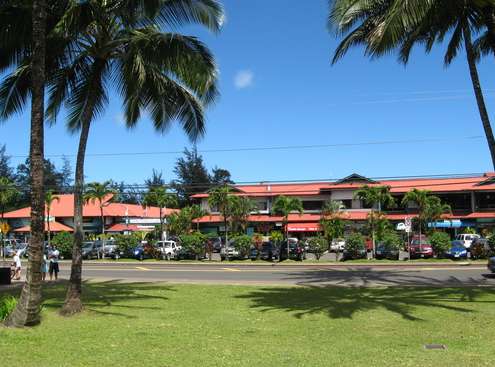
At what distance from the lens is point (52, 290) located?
19562mm

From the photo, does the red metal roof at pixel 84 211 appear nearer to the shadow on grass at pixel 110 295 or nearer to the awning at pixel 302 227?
the awning at pixel 302 227

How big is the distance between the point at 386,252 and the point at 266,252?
822cm

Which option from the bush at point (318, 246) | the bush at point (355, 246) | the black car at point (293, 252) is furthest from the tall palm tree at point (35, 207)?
the bush at point (318, 246)

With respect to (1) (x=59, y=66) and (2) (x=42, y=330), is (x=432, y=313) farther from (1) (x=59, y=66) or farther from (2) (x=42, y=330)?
(1) (x=59, y=66)

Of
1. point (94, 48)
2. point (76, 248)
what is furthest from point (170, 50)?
point (76, 248)

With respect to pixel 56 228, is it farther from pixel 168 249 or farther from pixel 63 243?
pixel 168 249

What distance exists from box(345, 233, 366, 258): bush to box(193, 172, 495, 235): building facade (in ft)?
43.5

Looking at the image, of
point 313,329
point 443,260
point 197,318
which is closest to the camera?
point 313,329

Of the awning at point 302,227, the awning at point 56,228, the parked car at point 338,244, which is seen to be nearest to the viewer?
the parked car at point 338,244

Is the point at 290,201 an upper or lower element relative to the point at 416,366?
upper

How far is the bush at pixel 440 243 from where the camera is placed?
36.9 m

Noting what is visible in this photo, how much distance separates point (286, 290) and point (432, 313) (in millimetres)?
6454

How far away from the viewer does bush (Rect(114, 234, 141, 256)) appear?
44.7m

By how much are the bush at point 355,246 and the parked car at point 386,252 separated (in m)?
1.00
